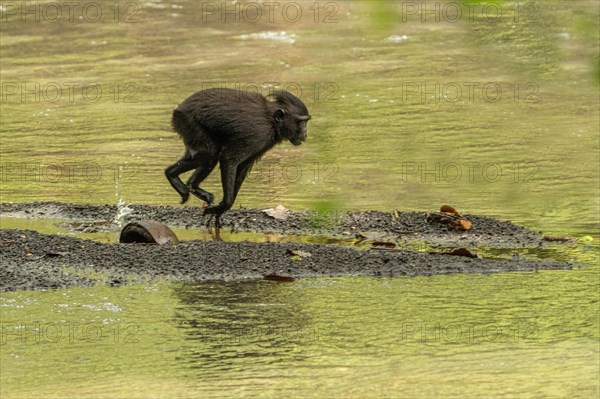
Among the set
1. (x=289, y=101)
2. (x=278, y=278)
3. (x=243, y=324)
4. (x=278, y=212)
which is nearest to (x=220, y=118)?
(x=289, y=101)

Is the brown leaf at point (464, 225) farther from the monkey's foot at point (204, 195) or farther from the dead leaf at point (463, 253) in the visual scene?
the monkey's foot at point (204, 195)

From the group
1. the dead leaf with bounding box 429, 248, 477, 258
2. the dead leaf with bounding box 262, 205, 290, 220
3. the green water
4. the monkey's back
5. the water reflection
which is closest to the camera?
the green water

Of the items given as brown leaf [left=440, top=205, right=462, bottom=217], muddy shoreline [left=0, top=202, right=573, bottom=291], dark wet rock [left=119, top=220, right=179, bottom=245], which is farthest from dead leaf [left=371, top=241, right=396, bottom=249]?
dark wet rock [left=119, top=220, right=179, bottom=245]

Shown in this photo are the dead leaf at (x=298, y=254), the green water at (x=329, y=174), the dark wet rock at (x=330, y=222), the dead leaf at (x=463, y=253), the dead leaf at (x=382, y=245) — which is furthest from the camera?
the dark wet rock at (x=330, y=222)

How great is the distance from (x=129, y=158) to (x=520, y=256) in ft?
19.8

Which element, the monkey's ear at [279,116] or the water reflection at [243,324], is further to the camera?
the monkey's ear at [279,116]

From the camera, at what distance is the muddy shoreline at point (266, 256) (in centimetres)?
967

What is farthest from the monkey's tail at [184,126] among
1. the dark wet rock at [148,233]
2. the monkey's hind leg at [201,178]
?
the dark wet rock at [148,233]

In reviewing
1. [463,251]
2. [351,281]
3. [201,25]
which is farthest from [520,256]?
[201,25]

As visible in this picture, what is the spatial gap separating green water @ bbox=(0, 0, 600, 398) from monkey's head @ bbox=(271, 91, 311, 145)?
1.25 m

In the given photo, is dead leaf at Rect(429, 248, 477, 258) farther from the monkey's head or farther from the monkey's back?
the monkey's back

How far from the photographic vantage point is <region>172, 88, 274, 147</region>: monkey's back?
11.2 meters

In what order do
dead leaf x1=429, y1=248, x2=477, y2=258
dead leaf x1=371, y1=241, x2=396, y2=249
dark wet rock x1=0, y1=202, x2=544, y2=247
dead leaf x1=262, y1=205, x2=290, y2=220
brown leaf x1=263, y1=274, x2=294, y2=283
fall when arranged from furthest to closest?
dead leaf x1=262, y1=205, x2=290, y2=220, dark wet rock x1=0, y1=202, x2=544, y2=247, dead leaf x1=371, y1=241, x2=396, y2=249, dead leaf x1=429, y1=248, x2=477, y2=258, brown leaf x1=263, y1=274, x2=294, y2=283

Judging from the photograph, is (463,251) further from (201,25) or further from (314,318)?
(201,25)
